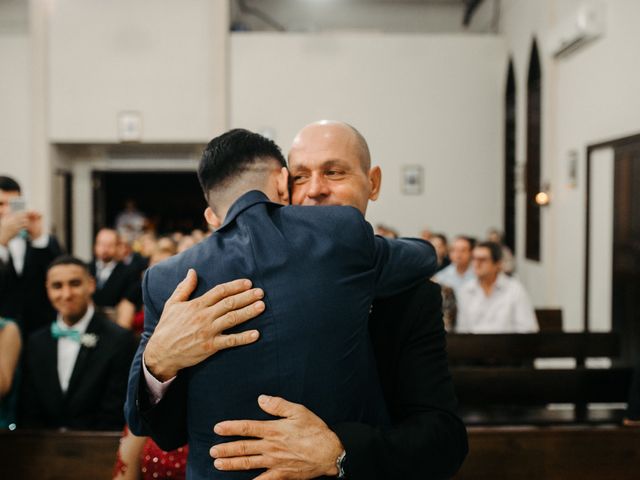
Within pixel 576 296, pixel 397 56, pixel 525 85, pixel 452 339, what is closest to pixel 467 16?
pixel 397 56

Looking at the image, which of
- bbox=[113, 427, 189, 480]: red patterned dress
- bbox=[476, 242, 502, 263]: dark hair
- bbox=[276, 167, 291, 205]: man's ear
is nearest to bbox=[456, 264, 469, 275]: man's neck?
bbox=[476, 242, 502, 263]: dark hair

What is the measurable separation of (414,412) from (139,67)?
10876 millimetres

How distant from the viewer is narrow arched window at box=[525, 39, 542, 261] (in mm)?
9797

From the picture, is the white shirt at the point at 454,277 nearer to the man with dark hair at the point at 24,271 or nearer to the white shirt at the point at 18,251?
the man with dark hair at the point at 24,271

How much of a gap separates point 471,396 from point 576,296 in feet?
13.2

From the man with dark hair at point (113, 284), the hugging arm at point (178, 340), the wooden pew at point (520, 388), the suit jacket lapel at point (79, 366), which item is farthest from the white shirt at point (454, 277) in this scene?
the hugging arm at point (178, 340)

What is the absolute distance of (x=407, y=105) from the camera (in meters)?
11.7

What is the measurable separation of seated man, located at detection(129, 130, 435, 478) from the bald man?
3cm

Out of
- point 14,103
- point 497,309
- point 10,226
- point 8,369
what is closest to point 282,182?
point 8,369

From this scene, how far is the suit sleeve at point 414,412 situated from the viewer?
4.78 feet

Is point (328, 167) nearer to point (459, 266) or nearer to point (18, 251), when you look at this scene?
point (18, 251)

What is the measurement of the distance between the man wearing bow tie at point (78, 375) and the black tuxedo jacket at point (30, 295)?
1.06 m

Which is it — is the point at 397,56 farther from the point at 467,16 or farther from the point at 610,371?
the point at 610,371

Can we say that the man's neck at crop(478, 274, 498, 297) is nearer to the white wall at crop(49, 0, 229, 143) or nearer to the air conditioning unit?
the air conditioning unit
